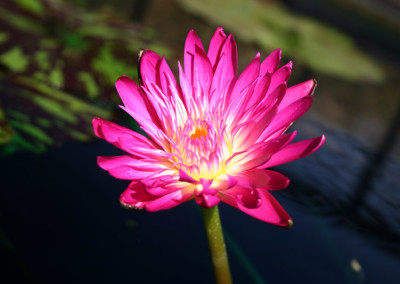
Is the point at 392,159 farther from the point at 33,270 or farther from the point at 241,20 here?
the point at 241,20

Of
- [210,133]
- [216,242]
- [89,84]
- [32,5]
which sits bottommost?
[216,242]

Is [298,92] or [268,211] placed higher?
[298,92]

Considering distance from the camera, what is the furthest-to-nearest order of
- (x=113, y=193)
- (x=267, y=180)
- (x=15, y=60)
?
1. (x=15, y=60)
2. (x=113, y=193)
3. (x=267, y=180)

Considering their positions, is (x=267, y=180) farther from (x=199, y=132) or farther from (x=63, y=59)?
(x=63, y=59)

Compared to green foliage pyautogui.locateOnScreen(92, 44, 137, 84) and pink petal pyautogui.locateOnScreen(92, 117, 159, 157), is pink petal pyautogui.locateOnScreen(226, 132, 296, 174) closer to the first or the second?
pink petal pyautogui.locateOnScreen(92, 117, 159, 157)

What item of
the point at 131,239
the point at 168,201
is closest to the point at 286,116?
the point at 168,201

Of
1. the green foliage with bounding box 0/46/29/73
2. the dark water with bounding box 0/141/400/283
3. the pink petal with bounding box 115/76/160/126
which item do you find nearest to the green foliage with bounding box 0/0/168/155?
the green foliage with bounding box 0/46/29/73

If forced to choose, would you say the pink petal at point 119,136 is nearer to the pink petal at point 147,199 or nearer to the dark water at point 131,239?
the pink petal at point 147,199
